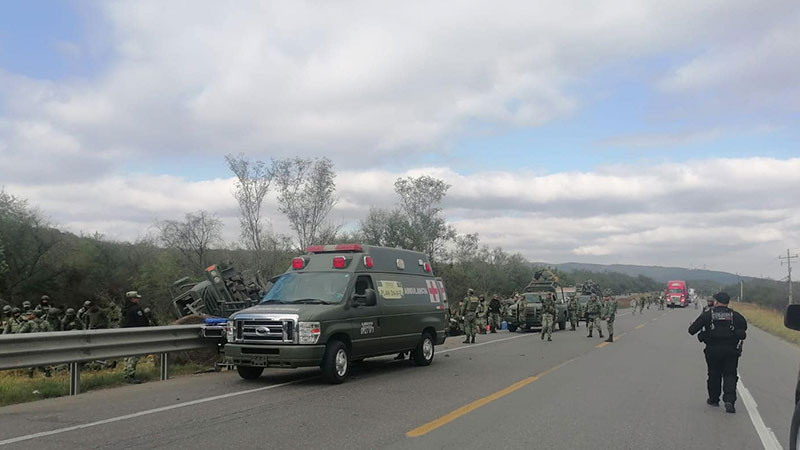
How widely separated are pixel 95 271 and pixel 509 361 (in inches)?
1324

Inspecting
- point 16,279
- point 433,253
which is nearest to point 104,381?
point 16,279

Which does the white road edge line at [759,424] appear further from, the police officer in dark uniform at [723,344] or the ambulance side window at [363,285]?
the ambulance side window at [363,285]

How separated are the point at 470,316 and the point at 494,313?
7095 millimetres

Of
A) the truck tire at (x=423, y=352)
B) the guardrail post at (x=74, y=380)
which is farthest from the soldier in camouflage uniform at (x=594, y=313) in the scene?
the guardrail post at (x=74, y=380)

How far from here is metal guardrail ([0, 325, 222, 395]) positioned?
889 centimetres

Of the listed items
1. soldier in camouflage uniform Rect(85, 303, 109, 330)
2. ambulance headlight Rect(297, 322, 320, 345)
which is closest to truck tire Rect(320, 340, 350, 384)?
ambulance headlight Rect(297, 322, 320, 345)

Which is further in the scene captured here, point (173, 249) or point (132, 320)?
point (173, 249)

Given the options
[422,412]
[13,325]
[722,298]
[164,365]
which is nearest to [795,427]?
[422,412]

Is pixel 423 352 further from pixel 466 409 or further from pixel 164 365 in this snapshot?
pixel 164 365

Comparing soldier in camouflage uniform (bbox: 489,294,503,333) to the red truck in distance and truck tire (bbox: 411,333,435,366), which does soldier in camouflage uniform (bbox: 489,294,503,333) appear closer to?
truck tire (bbox: 411,333,435,366)

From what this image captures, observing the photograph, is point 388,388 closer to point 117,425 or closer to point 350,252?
point 350,252

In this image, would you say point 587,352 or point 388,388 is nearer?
point 388,388

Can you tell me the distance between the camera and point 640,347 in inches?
784

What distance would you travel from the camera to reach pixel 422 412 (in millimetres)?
8430
